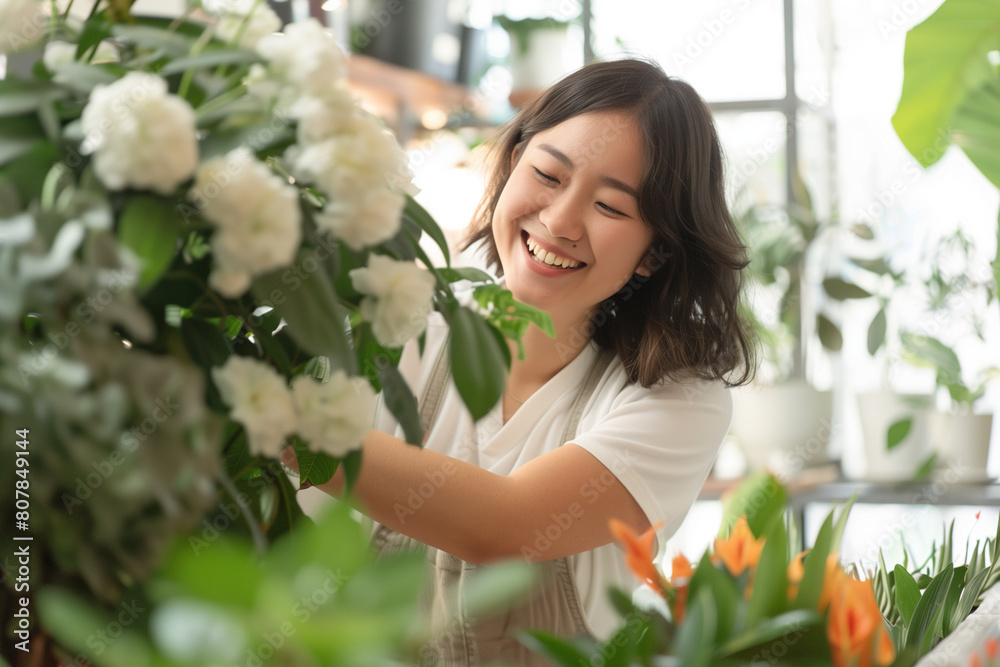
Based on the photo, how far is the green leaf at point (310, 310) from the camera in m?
0.47

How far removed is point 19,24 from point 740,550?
0.55 metres

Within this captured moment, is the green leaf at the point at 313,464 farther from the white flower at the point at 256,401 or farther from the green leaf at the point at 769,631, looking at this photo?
the green leaf at the point at 769,631

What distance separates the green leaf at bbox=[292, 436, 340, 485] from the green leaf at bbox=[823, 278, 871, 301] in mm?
2369

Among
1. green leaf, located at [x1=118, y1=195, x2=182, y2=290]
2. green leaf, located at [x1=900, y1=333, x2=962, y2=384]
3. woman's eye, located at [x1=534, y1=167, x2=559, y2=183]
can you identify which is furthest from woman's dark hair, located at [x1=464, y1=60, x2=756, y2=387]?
green leaf, located at [x1=900, y1=333, x2=962, y2=384]

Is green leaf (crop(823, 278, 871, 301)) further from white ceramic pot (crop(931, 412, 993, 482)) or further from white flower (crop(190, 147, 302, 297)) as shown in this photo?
white flower (crop(190, 147, 302, 297))

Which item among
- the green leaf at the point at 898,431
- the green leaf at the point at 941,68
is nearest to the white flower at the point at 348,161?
the green leaf at the point at 941,68

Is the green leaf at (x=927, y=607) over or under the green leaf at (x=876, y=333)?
over

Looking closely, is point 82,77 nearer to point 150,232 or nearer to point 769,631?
point 150,232

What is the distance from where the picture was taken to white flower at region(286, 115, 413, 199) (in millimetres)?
457

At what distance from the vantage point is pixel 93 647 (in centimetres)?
39

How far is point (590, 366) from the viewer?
1384mm

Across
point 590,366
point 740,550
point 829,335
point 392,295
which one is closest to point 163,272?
point 392,295

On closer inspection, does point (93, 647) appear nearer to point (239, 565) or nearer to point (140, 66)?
point (239, 565)

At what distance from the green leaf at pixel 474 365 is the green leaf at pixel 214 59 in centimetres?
20
